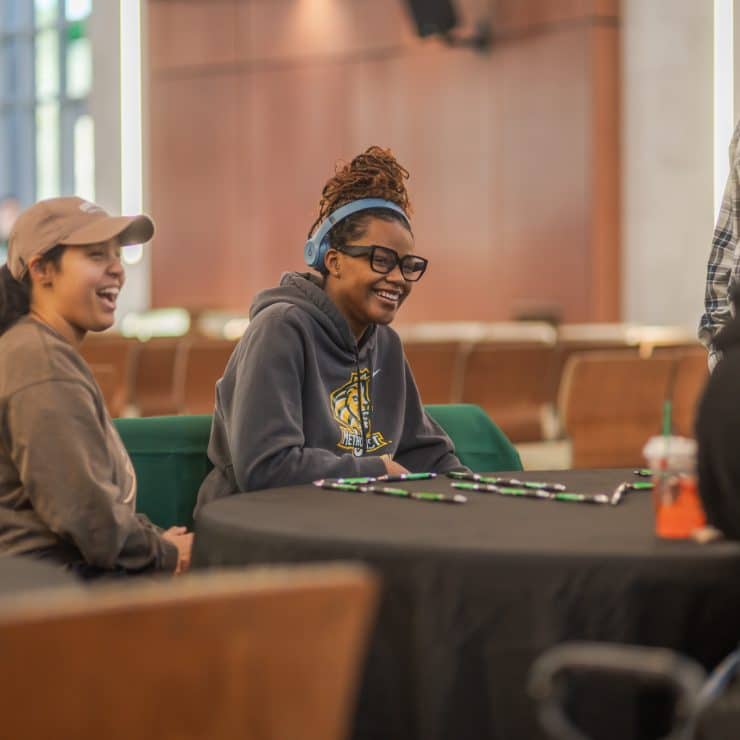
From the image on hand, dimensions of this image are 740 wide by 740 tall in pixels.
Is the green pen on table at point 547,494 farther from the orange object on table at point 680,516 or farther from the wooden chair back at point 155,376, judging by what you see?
the wooden chair back at point 155,376

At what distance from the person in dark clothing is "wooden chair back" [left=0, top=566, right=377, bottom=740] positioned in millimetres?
689

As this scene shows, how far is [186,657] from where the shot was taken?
42.9 inches

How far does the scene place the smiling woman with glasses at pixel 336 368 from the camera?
8.37 ft

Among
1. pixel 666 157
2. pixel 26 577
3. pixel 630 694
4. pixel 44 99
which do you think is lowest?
pixel 630 694

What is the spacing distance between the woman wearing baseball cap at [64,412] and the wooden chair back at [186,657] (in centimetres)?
121

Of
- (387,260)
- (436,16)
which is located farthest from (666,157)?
(387,260)

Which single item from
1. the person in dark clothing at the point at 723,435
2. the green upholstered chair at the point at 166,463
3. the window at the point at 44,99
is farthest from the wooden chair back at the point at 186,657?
the window at the point at 44,99

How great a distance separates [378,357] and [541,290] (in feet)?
30.4

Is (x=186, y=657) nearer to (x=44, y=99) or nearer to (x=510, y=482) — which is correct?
(x=510, y=482)

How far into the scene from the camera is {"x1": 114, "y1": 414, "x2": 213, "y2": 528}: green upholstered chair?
301 cm

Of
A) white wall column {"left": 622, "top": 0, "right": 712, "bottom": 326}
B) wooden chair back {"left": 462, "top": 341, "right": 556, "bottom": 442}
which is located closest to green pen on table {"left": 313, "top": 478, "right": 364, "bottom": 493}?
wooden chair back {"left": 462, "top": 341, "right": 556, "bottom": 442}

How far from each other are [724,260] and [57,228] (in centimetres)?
151

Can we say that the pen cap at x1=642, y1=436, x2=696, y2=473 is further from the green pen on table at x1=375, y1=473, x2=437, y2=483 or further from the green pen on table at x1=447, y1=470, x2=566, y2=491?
the green pen on table at x1=375, y1=473, x2=437, y2=483

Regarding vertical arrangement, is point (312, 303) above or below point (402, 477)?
above
